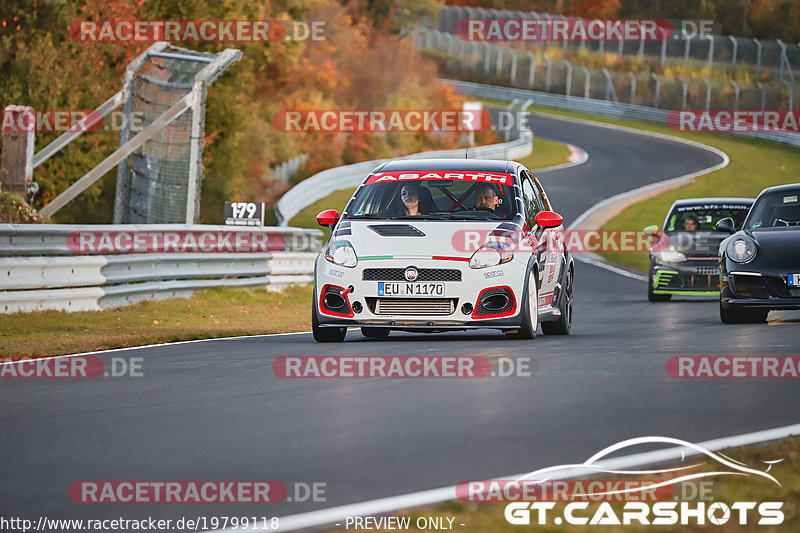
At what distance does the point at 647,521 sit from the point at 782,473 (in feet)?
3.61

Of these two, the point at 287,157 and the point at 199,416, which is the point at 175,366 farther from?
the point at 287,157

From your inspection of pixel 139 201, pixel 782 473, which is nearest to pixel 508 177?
pixel 782 473

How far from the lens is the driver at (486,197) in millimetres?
12828

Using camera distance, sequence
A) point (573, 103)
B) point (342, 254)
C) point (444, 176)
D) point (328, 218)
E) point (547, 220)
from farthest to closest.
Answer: point (573, 103) < point (444, 176) < point (328, 218) < point (547, 220) < point (342, 254)

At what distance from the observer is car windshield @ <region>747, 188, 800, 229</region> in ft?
49.2

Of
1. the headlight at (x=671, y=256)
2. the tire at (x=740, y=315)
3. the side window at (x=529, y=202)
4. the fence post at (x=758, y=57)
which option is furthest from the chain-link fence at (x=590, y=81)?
the side window at (x=529, y=202)

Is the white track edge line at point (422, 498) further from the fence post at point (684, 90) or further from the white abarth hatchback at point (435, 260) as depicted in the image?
the fence post at point (684, 90)

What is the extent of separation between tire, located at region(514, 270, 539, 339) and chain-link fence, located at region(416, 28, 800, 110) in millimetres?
57414

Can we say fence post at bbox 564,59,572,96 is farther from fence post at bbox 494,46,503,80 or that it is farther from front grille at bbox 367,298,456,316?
front grille at bbox 367,298,456,316

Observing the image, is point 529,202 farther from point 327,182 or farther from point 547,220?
point 327,182

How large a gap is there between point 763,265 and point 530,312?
10.8ft

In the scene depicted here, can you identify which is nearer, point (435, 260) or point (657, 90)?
point (435, 260)

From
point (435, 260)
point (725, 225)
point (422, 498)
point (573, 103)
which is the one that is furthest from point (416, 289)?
point (573, 103)

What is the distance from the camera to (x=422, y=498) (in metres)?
5.43
